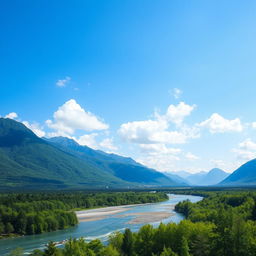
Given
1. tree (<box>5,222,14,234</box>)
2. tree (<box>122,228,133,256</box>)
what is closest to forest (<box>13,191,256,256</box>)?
tree (<box>122,228,133,256</box>)

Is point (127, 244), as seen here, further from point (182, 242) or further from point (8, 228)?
point (8, 228)

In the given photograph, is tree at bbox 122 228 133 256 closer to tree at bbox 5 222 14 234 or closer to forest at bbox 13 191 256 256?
forest at bbox 13 191 256 256

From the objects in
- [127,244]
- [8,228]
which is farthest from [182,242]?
[8,228]

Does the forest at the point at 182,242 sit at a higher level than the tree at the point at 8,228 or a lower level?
higher

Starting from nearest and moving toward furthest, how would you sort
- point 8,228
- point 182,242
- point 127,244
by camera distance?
point 182,242 < point 127,244 < point 8,228

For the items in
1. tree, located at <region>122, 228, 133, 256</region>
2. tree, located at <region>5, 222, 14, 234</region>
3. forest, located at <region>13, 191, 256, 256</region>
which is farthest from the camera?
tree, located at <region>5, 222, 14, 234</region>

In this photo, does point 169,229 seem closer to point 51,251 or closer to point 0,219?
point 51,251

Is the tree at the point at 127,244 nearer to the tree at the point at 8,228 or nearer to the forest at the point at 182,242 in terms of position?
the forest at the point at 182,242

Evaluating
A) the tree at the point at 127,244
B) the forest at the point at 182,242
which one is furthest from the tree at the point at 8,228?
the tree at the point at 127,244

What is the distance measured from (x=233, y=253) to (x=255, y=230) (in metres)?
12.4

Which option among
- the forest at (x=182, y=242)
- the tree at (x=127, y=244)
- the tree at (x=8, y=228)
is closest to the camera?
the forest at (x=182, y=242)

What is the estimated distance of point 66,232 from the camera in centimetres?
10462

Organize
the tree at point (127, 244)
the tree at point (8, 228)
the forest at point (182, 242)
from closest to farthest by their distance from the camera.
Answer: the forest at point (182, 242) < the tree at point (127, 244) < the tree at point (8, 228)

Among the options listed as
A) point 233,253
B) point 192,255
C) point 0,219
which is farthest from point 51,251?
point 0,219
